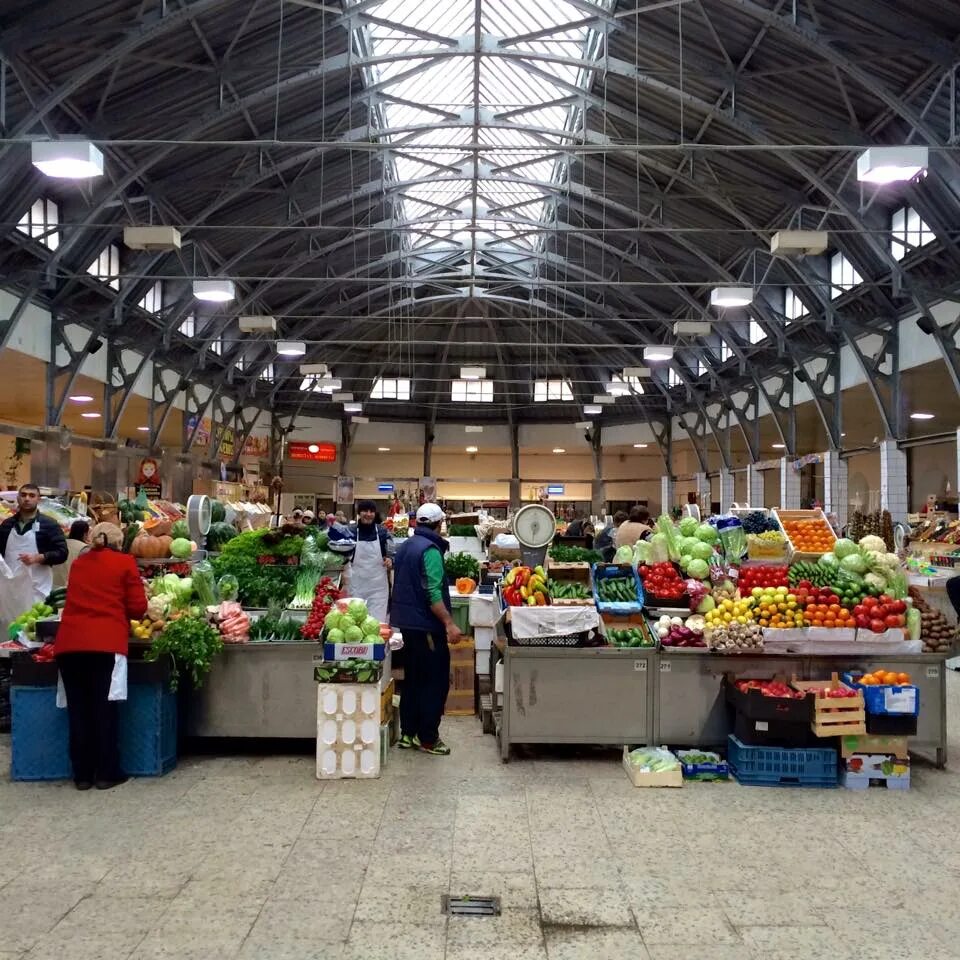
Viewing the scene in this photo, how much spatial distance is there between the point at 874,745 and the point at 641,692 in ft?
4.50

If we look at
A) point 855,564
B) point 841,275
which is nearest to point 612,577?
point 855,564

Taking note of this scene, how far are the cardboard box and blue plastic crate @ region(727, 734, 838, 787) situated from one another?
0.27 ft

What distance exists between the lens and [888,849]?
447 centimetres

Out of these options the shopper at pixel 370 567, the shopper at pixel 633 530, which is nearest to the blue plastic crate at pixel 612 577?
the shopper at pixel 370 567

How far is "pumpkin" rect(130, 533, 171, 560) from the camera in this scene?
7445 mm

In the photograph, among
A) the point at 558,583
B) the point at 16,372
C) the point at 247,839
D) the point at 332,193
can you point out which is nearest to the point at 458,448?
the point at 332,193

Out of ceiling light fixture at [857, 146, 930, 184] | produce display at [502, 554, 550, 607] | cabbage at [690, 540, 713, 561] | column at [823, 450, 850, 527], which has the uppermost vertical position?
ceiling light fixture at [857, 146, 930, 184]

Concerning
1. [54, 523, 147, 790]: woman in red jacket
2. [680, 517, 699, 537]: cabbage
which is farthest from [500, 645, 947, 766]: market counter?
[54, 523, 147, 790]: woman in red jacket

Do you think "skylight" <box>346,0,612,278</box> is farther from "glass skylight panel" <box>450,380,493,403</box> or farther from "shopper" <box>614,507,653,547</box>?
"glass skylight panel" <box>450,380,493,403</box>

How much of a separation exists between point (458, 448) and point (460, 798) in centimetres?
3087

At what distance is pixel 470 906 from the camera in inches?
148

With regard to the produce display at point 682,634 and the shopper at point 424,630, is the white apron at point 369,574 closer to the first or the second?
the shopper at point 424,630

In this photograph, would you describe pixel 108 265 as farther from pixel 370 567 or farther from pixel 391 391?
pixel 391 391

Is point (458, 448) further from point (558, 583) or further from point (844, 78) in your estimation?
point (558, 583)
